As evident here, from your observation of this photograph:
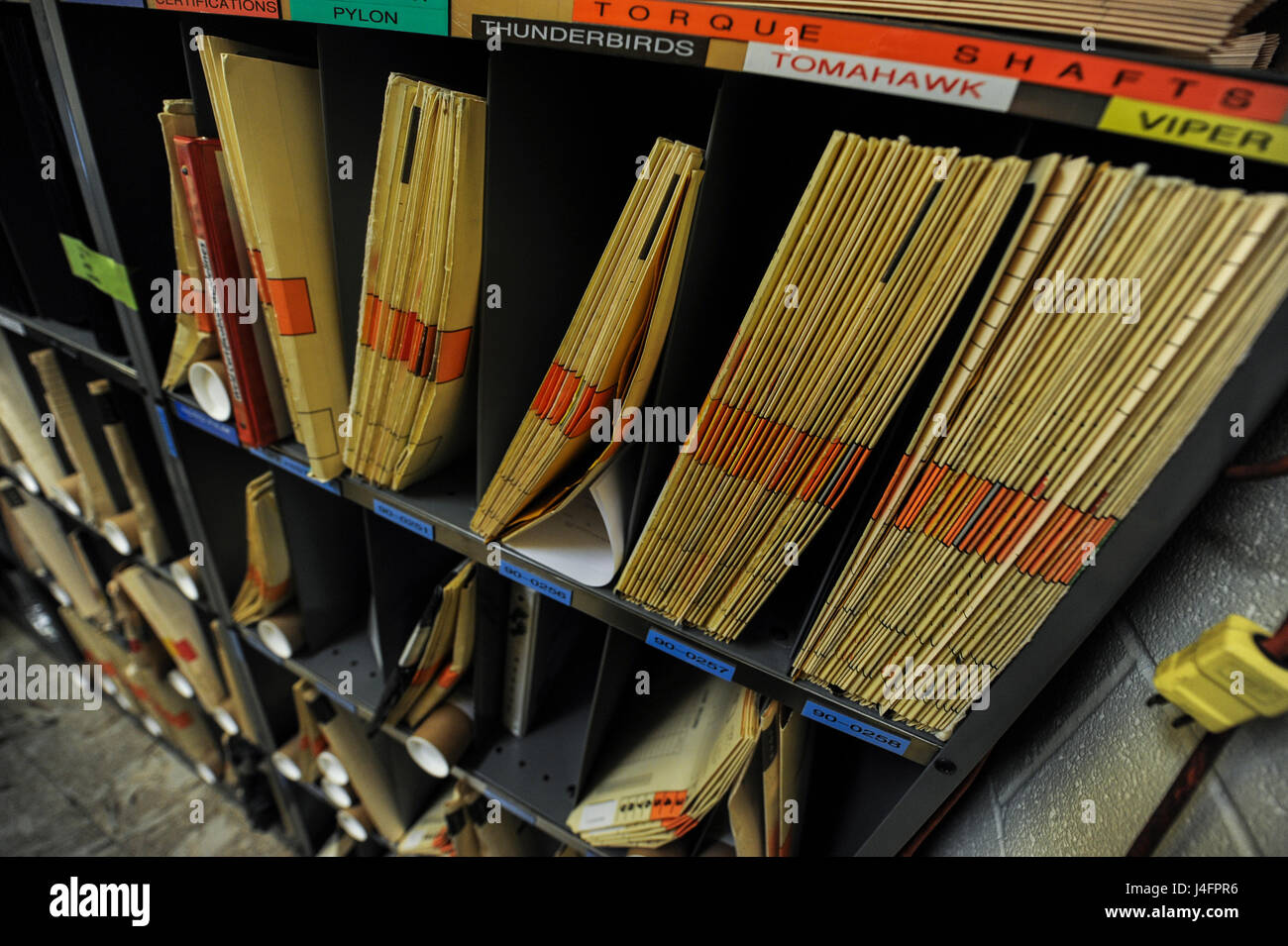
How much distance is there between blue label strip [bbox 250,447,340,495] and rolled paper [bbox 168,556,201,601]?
0.64 metres

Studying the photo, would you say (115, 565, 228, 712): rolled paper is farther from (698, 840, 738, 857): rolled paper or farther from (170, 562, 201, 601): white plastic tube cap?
(698, 840, 738, 857): rolled paper

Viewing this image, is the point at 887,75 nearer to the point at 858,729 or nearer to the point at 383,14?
the point at 383,14

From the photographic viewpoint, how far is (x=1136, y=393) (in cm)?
50

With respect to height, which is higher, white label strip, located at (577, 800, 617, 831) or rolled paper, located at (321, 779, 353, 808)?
white label strip, located at (577, 800, 617, 831)

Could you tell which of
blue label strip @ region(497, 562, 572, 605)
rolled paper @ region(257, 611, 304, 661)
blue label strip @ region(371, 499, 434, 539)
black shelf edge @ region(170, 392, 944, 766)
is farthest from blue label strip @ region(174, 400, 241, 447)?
blue label strip @ region(497, 562, 572, 605)

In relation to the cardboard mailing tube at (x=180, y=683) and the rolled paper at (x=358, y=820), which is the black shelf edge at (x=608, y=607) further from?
the cardboard mailing tube at (x=180, y=683)

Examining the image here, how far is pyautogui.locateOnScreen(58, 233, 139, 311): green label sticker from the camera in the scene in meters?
1.05

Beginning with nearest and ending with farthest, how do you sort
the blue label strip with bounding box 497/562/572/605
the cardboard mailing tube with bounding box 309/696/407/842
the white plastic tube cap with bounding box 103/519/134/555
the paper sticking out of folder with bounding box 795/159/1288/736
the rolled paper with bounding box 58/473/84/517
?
the paper sticking out of folder with bounding box 795/159/1288/736
the blue label strip with bounding box 497/562/572/605
the cardboard mailing tube with bounding box 309/696/407/842
the white plastic tube cap with bounding box 103/519/134/555
the rolled paper with bounding box 58/473/84/517

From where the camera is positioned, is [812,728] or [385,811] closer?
[812,728]

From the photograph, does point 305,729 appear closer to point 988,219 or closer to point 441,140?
point 441,140

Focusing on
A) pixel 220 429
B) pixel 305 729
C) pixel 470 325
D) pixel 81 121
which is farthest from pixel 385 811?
pixel 81 121

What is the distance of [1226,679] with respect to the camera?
1.65 ft

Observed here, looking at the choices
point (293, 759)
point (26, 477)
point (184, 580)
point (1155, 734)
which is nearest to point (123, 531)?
point (184, 580)

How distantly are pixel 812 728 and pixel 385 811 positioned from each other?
4.09 ft
